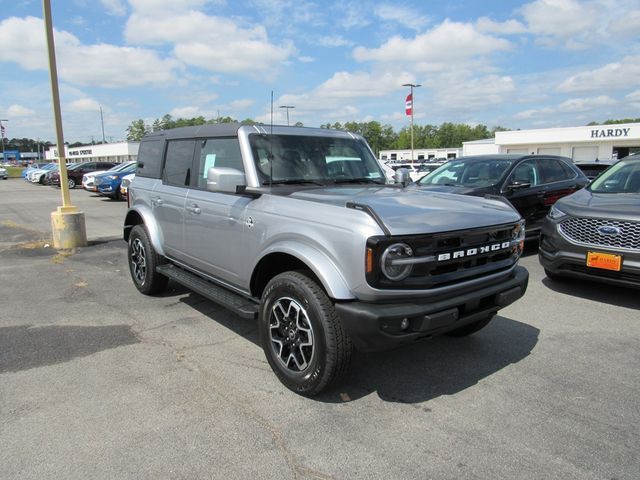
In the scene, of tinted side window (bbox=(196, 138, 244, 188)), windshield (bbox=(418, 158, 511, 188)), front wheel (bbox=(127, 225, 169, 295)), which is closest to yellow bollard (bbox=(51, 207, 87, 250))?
front wheel (bbox=(127, 225, 169, 295))

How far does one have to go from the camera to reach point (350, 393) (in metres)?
3.41

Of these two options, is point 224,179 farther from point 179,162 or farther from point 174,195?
point 179,162

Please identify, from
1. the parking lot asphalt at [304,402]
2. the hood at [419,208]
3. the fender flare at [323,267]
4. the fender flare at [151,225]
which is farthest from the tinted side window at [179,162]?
the fender flare at [323,267]

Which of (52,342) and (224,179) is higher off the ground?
(224,179)

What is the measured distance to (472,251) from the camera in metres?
3.28

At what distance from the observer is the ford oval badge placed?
16.8ft

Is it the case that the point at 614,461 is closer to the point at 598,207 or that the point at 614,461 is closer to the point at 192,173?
the point at 598,207

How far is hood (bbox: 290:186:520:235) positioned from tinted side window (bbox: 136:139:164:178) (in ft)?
8.25

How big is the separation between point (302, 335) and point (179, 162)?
2.77 m

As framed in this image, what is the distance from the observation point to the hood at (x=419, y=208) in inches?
119

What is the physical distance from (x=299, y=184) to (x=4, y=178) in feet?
172

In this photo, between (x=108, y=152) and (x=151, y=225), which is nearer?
(x=151, y=225)

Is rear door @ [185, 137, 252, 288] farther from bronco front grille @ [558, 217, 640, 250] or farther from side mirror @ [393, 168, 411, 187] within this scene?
bronco front grille @ [558, 217, 640, 250]

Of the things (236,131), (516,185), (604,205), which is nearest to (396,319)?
(236,131)
